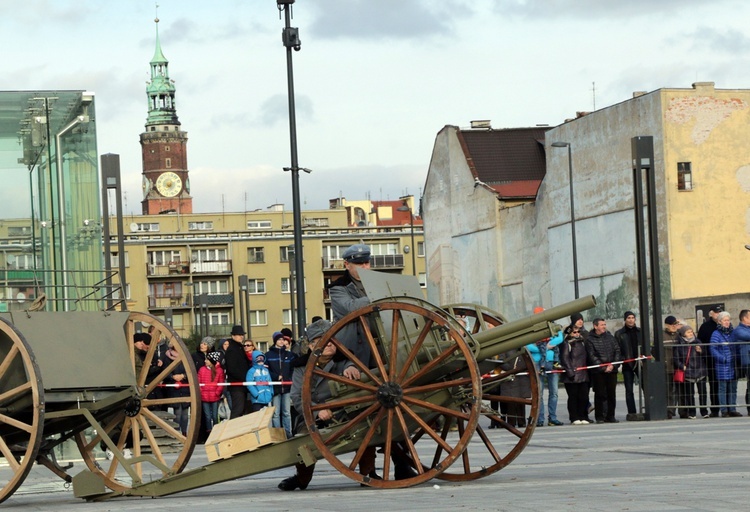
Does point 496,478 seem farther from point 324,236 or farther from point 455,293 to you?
point 324,236

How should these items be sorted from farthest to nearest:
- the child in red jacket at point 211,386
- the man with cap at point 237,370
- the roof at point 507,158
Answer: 1. the roof at point 507,158
2. the child in red jacket at point 211,386
3. the man with cap at point 237,370

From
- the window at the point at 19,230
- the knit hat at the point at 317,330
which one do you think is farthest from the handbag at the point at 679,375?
the knit hat at the point at 317,330

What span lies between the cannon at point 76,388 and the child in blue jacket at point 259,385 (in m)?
9.41

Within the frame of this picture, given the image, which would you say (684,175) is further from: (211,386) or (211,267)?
(211,267)

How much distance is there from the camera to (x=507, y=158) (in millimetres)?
78062

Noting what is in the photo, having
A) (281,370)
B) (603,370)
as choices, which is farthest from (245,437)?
(603,370)

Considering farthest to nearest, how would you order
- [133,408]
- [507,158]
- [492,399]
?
[507,158] < [133,408] < [492,399]

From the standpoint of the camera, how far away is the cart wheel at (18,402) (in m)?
11.3

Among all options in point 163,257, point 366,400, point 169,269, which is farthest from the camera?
point 163,257

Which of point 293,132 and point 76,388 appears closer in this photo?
point 76,388

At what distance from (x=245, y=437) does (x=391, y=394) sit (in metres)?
1.33

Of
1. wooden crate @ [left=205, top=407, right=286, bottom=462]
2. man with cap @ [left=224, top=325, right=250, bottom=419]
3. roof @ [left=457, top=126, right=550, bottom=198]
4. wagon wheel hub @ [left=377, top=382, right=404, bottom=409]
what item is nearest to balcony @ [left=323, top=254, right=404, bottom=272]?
roof @ [left=457, top=126, right=550, bottom=198]

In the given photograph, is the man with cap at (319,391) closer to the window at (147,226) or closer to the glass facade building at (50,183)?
the glass facade building at (50,183)

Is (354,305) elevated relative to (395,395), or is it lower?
elevated
